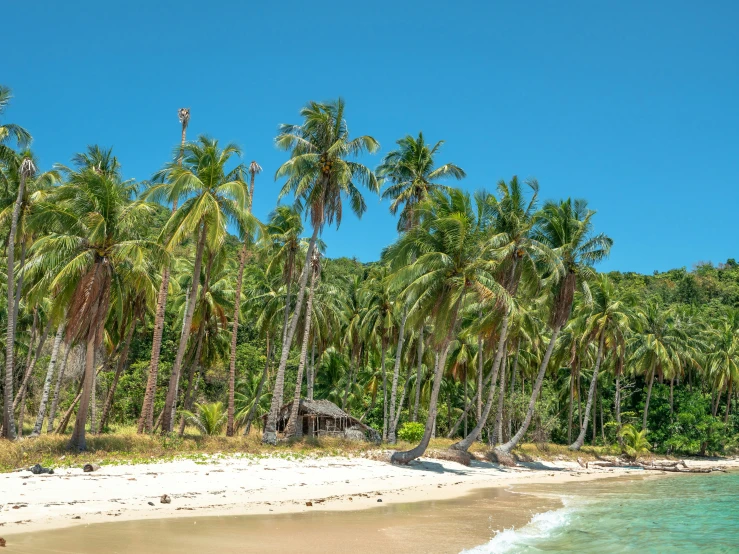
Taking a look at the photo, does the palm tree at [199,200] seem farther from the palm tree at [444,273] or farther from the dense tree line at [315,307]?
the palm tree at [444,273]

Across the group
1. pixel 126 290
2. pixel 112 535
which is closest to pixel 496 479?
pixel 126 290

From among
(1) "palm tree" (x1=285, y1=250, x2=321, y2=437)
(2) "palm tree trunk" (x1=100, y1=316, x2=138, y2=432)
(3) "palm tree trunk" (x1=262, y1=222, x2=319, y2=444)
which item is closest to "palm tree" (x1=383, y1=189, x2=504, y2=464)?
(3) "palm tree trunk" (x1=262, y1=222, x2=319, y2=444)

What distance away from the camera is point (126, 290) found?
21.9m

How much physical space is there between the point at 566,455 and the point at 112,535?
110ft

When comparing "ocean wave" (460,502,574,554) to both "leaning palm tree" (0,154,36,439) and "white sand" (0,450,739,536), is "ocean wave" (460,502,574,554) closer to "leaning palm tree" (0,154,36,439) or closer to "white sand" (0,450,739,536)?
"white sand" (0,450,739,536)

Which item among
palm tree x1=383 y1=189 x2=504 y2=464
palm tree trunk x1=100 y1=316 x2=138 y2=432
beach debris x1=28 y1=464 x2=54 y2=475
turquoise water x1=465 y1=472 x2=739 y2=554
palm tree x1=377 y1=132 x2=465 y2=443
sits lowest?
turquoise water x1=465 y1=472 x2=739 y2=554

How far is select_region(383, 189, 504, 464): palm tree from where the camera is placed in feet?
83.8

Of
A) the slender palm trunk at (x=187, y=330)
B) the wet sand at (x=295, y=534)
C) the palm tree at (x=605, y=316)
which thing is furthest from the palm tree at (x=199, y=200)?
the palm tree at (x=605, y=316)

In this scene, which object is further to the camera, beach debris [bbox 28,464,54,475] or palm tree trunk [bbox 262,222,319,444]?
palm tree trunk [bbox 262,222,319,444]

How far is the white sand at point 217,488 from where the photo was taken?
1205 centimetres

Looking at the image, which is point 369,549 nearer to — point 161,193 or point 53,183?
point 161,193

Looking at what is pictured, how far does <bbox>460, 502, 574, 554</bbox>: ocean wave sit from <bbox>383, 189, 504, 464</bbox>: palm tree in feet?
32.5

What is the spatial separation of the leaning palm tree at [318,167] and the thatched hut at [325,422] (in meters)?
5.78

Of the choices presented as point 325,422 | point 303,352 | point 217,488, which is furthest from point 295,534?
point 325,422
